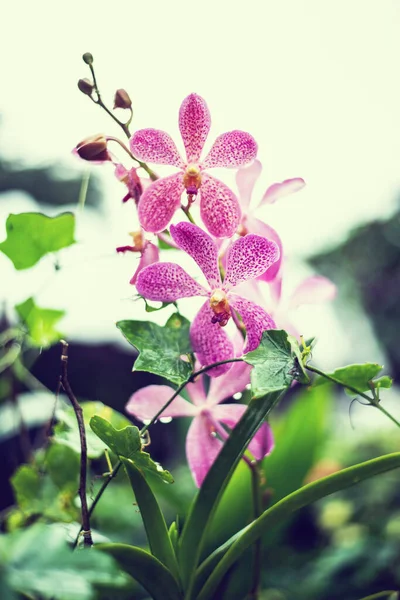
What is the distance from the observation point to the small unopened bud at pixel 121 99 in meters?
0.38

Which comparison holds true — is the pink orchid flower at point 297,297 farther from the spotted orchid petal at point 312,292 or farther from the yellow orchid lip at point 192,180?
the yellow orchid lip at point 192,180

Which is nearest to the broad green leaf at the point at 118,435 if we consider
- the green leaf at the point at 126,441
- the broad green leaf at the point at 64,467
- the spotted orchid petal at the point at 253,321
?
the green leaf at the point at 126,441

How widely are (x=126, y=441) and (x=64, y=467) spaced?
0.23 m

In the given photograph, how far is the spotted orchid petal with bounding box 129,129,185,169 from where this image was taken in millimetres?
370

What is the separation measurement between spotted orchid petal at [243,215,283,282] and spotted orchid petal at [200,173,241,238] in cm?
4

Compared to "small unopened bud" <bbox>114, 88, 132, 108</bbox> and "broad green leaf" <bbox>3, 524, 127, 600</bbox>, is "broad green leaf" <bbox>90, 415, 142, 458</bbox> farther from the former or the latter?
"small unopened bud" <bbox>114, 88, 132, 108</bbox>

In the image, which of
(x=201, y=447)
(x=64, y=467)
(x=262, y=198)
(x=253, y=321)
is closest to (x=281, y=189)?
(x=262, y=198)

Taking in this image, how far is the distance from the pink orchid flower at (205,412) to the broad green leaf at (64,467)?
151mm

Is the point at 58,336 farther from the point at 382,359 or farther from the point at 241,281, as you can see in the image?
the point at 382,359

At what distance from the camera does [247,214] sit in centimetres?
43

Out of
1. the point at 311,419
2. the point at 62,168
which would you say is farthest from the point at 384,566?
the point at 62,168

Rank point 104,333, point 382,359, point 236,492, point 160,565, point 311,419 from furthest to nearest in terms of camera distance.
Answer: point 382,359
point 104,333
point 311,419
point 236,492
point 160,565

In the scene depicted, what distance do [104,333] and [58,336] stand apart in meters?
1.27

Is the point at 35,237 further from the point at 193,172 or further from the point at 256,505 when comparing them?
the point at 256,505
